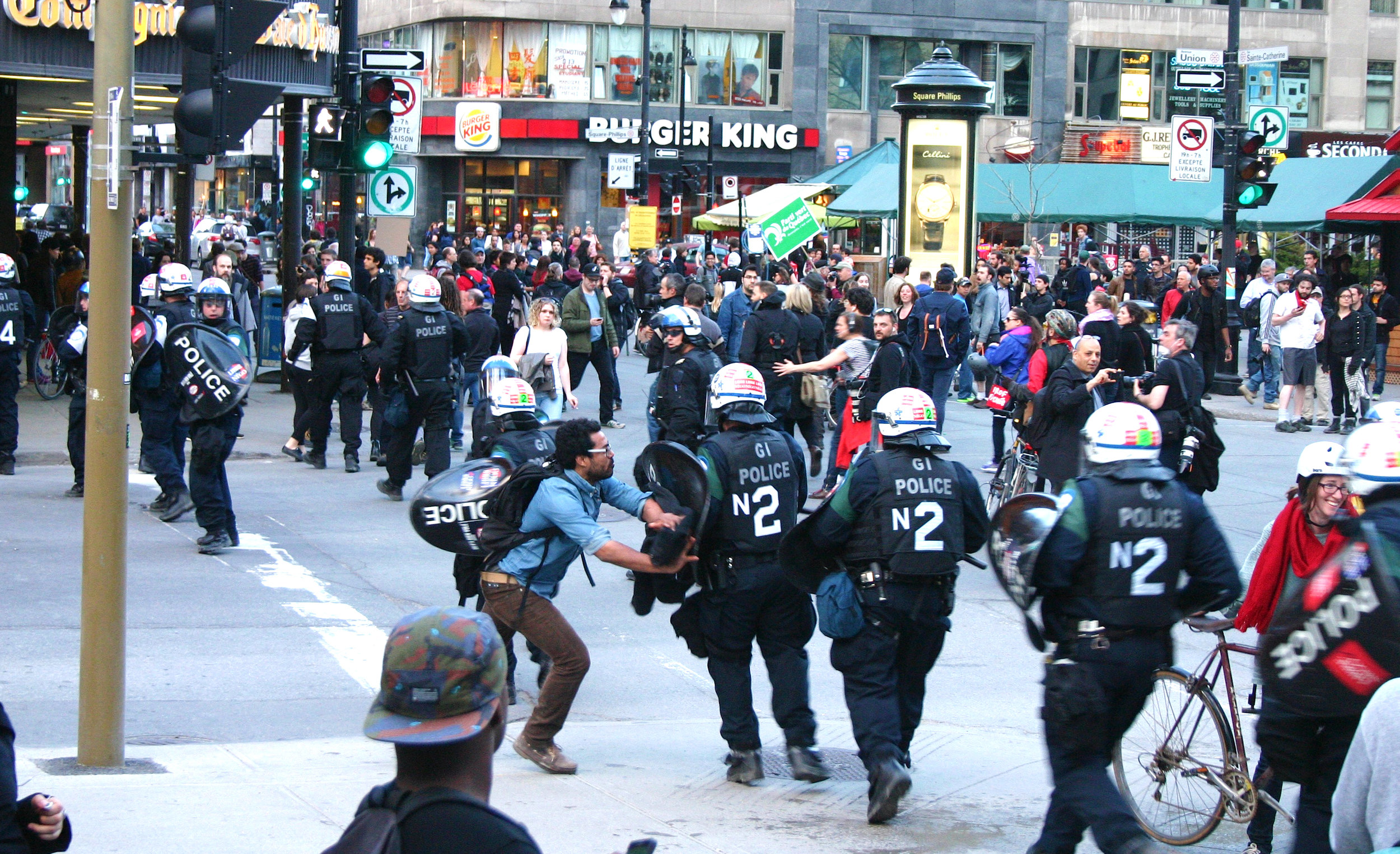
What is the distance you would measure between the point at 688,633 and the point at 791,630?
0.46 m

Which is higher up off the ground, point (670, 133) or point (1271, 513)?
point (670, 133)

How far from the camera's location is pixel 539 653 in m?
8.09

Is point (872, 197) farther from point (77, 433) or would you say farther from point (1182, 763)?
point (1182, 763)

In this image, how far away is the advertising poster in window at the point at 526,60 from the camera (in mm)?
50688

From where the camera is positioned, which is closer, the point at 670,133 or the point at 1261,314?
the point at 1261,314

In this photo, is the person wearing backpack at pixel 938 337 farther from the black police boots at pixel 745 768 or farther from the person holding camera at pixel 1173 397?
the black police boots at pixel 745 768

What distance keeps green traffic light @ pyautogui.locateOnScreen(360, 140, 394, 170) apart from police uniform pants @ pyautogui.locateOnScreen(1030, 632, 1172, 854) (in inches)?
447

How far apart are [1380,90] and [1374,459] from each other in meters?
57.7

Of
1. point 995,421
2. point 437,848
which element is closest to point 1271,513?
point 995,421

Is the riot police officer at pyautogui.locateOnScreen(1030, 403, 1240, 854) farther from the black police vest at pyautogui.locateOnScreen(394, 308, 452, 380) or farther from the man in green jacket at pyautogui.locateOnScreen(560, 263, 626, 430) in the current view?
the man in green jacket at pyautogui.locateOnScreen(560, 263, 626, 430)

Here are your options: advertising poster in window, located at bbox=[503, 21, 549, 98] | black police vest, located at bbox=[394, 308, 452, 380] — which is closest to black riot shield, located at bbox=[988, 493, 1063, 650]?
black police vest, located at bbox=[394, 308, 452, 380]

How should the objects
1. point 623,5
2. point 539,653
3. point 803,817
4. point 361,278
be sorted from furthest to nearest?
1. point 623,5
2. point 361,278
3. point 539,653
4. point 803,817

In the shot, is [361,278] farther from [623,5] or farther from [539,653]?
[623,5]

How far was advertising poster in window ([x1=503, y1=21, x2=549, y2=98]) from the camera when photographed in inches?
1996
